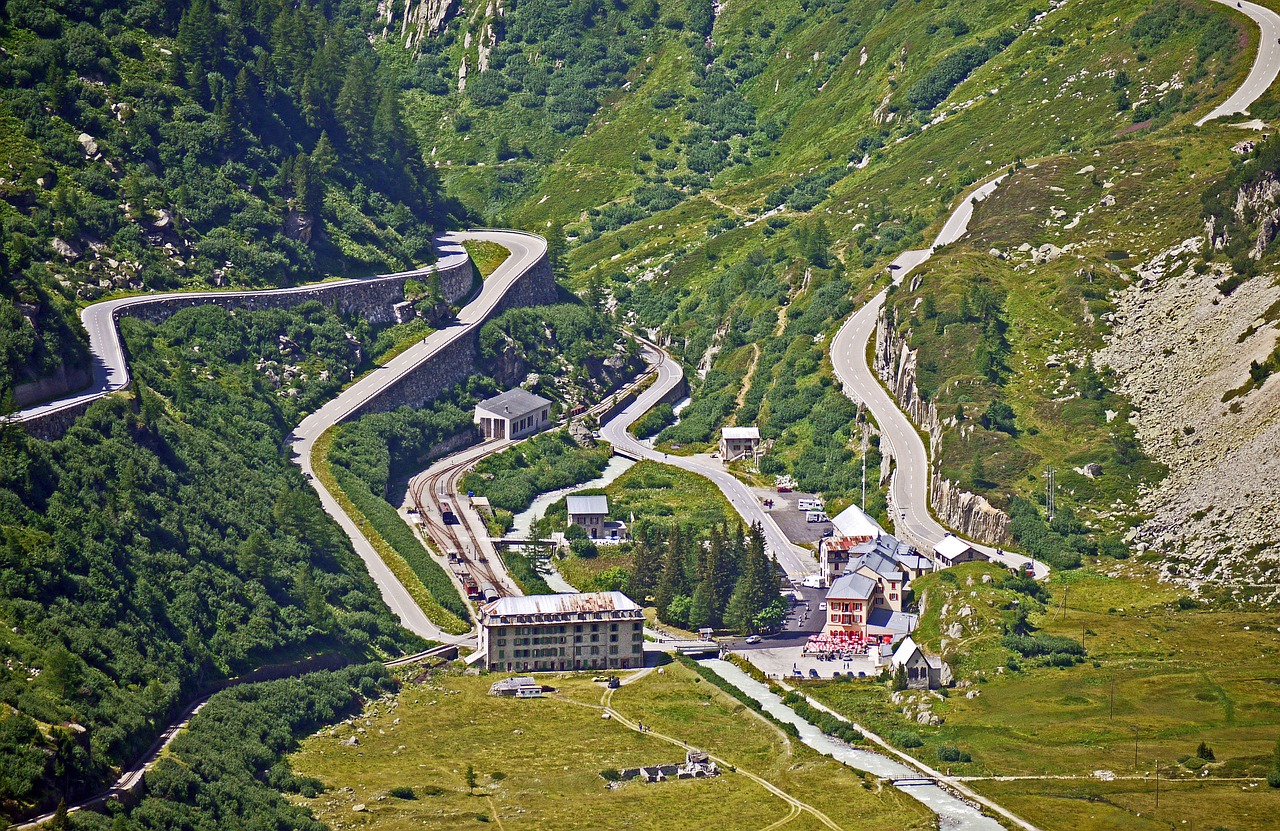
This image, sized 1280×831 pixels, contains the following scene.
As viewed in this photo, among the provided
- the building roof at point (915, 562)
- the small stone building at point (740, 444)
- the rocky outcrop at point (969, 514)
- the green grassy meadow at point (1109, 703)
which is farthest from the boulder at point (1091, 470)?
the small stone building at point (740, 444)

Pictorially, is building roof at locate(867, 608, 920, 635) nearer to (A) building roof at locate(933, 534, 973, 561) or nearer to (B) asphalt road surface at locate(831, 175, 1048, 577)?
(A) building roof at locate(933, 534, 973, 561)

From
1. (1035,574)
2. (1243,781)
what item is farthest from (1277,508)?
(1243,781)

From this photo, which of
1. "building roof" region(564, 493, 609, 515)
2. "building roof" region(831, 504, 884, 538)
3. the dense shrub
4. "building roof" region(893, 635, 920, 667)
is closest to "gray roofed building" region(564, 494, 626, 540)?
"building roof" region(564, 493, 609, 515)

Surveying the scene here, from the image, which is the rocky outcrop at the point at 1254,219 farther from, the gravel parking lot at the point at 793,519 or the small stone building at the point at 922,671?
the small stone building at the point at 922,671

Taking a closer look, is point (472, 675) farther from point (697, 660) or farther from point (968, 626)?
point (968, 626)

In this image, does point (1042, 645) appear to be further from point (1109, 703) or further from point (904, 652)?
point (904, 652)
